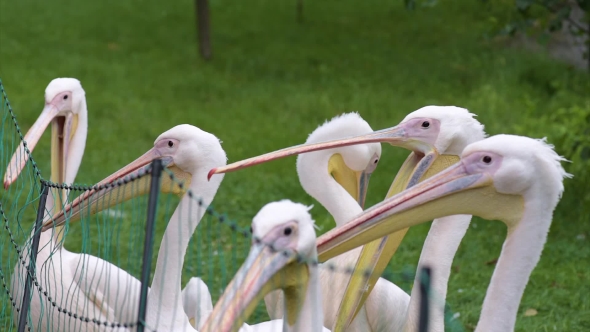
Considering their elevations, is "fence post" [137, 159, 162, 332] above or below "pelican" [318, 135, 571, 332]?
below

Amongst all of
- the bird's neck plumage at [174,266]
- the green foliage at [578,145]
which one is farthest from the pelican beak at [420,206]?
the green foliage at [578,145]

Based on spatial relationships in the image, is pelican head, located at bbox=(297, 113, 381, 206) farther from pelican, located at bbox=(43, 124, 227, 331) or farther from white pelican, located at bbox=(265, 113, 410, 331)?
pelican, located at bbox=(43, 124, 227, 331)

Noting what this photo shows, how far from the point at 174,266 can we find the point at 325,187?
106 centimetres

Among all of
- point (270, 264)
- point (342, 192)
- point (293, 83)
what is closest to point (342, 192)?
point (342, 192)

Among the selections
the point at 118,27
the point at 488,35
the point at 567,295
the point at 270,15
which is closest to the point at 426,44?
the point at 270,15

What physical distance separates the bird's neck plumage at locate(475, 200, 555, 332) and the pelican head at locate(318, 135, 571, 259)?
0.8 inches

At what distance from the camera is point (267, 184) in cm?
687

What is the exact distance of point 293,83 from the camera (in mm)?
9977

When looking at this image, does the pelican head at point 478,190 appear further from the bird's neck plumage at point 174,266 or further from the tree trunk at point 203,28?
the tree trunk at point 203,28

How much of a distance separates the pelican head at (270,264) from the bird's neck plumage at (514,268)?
615 millimetres

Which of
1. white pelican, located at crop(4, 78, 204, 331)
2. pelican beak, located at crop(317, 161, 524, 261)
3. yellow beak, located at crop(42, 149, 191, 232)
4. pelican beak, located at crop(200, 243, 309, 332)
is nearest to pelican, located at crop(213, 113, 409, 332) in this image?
white pelican, located at crop(4, 78, 204, 331)

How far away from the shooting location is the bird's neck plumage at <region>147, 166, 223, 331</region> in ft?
11.3

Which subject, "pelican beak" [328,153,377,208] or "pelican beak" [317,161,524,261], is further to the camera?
"pelican beak" [328,153,377,208]

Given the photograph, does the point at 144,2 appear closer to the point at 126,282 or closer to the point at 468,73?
→ the point at 468,73
